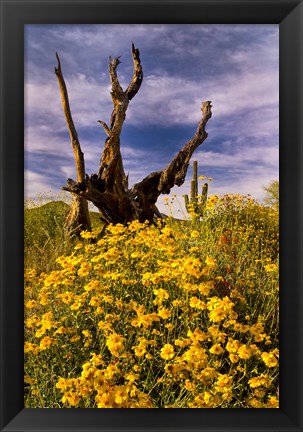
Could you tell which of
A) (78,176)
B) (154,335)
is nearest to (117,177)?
(78,176)

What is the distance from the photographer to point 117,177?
4320 mm

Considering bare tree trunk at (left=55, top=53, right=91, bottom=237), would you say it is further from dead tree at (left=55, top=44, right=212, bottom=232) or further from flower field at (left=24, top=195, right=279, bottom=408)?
flower field at (left=24, top=195, right=279, bottom=408)

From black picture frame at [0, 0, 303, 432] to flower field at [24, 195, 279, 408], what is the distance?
0.07 meters

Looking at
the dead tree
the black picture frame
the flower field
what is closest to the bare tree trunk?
the dead tree

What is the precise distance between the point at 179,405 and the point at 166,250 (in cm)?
107

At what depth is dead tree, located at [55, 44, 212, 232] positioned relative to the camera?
279cm
